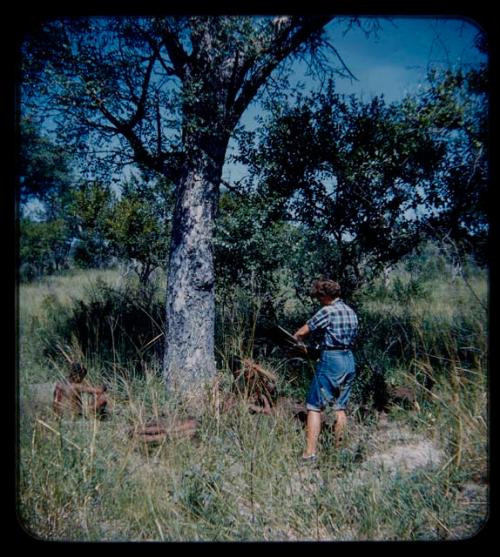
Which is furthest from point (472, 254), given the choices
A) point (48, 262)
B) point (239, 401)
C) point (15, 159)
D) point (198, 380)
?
point (48, 262)

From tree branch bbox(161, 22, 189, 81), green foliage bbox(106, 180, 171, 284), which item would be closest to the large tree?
tree branch bbox(161, 22, 189, 81)

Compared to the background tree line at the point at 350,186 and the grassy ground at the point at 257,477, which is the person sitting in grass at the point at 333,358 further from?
the background tree line at the point at 350,186

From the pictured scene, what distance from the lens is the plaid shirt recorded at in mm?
3486

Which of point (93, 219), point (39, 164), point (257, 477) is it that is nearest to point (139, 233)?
point (93, 219)

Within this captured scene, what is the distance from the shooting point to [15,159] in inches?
88.2

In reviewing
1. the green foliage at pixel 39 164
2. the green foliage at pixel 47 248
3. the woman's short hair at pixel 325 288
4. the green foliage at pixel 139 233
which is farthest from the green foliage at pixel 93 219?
the woman's short hair at pixel 325 288

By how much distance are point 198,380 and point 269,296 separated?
158 centimetres

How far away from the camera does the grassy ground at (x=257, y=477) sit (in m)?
2.47

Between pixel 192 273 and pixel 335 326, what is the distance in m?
1.94

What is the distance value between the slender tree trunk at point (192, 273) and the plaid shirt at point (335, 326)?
5.37 ft

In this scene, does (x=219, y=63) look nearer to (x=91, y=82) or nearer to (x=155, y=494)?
(x=91, y=82)

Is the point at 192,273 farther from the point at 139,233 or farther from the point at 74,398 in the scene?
Answer: the point at 139,233

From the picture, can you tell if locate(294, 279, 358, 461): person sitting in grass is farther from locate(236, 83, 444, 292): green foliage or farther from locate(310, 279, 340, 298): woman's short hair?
locate(236, 83, 444, 292): green foliage

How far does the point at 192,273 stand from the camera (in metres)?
4.50
